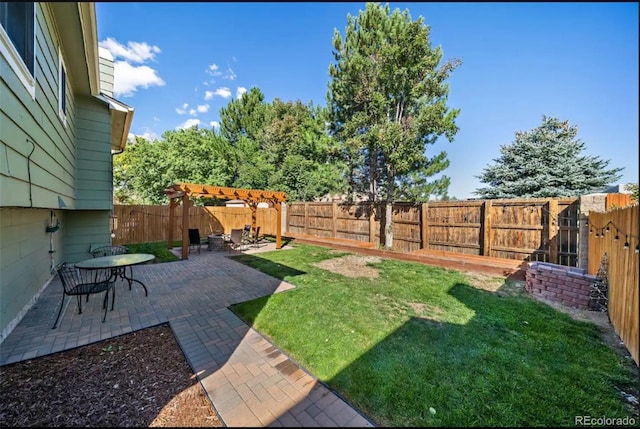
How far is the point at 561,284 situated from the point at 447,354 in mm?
3290

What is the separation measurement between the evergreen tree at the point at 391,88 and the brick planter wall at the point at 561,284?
4628 mm

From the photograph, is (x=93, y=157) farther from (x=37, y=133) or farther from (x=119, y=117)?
(x=37, y=133)

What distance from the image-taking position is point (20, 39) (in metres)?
2.41

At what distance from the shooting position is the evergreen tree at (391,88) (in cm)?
802

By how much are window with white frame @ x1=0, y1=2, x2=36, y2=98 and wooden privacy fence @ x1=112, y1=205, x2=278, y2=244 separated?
9.74 m

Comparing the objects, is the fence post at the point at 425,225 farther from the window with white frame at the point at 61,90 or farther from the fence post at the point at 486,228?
the window with white frame at the point at 61,90

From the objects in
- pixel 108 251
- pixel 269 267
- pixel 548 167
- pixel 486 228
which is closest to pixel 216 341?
pixel 269 267

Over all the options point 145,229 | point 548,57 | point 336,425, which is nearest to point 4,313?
point 336,425

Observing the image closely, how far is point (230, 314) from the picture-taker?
3.82 meters

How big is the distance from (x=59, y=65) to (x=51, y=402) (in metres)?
4.74

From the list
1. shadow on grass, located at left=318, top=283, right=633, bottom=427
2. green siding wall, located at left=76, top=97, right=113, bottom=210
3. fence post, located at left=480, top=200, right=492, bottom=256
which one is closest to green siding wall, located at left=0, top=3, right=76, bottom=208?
green siding wall, located at left=76, top=97, right=113, bottom=210

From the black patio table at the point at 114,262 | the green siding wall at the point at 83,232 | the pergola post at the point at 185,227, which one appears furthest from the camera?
the pergola post at the point at 185,227

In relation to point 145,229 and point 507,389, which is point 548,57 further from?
point 145,229

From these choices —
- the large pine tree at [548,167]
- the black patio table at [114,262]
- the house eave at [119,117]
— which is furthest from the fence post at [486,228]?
the house eave at [119,117]
